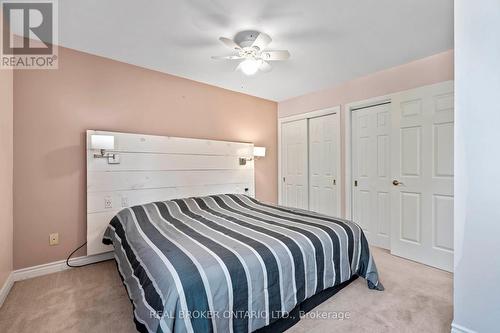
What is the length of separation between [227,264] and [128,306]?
3.77ft

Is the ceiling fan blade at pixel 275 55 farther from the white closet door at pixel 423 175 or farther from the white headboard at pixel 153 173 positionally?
the white closet door at pixel 423 175

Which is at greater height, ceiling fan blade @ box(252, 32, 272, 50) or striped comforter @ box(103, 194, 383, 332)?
ceiling fan blade @ box(252, 32, 272, 50)

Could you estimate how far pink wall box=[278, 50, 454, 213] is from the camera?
2642 mm

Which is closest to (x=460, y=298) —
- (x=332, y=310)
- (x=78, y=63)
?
(x=332, y=310)

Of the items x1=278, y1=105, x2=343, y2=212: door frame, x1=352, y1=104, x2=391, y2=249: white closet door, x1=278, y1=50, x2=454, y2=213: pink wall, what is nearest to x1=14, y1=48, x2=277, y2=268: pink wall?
x1=278, y1=105, x2=343, y2=212: door frame

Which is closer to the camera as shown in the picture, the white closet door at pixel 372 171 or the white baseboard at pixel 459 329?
the white baseboard at pixel 459 329

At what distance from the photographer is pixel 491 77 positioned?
1367mm

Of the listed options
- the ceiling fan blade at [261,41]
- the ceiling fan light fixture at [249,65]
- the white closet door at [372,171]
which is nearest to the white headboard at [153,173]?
the ceiling fan light fixture at [249,65]

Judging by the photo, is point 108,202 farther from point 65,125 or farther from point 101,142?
point 65,125

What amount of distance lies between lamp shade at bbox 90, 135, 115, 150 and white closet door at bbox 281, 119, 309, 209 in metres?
2.92

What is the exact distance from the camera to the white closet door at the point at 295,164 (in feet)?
13.7

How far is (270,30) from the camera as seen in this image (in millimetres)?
2193

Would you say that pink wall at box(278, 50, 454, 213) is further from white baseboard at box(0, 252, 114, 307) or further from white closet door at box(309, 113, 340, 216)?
white baseboard at box(0, 252, 114, 307)

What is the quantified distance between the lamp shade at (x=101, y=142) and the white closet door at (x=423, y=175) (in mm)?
3345
